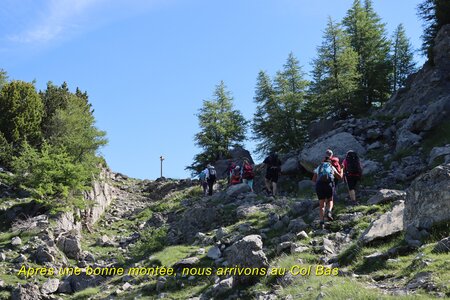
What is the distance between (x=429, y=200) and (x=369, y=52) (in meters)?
31.9

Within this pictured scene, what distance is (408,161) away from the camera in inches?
747

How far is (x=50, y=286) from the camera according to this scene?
14.4 m

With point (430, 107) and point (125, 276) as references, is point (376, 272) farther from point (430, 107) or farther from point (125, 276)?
point (430, 107)

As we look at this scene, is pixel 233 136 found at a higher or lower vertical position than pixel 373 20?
lower

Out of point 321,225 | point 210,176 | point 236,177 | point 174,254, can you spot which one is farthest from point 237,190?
point 321,225

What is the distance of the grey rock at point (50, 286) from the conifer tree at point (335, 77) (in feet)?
76.8

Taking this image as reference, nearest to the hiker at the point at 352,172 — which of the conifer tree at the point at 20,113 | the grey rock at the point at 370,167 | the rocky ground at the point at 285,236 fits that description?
the rocky ground at the point at 285,236

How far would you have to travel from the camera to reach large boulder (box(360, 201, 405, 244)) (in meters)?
9.46

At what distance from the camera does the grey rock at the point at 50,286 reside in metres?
14.1

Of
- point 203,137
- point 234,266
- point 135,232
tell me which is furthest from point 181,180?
point 234,266

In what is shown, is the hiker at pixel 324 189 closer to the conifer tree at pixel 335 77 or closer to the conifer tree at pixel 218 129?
the conifer tree at pixel 335 77

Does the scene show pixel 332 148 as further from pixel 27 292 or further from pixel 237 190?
pixel 27 292

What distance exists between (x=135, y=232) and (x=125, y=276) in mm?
9614

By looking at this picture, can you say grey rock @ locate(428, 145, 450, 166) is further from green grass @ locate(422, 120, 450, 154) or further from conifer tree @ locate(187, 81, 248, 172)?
conifer tree @ locate(187, 81, 248, 172)
